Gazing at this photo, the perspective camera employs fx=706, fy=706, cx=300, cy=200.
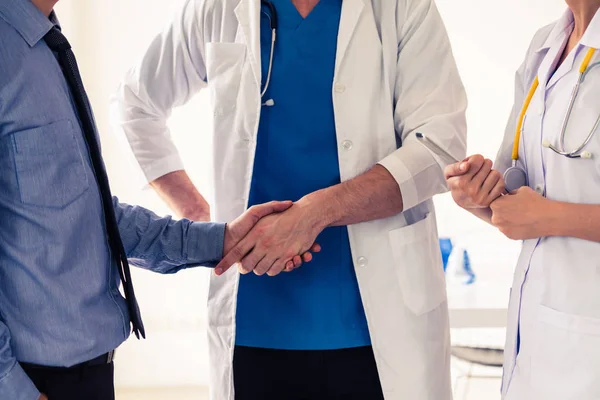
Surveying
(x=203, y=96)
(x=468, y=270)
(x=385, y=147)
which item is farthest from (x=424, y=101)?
(x=203, y=96)

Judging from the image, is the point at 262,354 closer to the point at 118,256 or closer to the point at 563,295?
the point at 118,256

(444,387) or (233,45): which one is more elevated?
(233,45)

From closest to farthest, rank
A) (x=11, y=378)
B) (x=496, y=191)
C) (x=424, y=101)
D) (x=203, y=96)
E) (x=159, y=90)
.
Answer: (x=11, y=378) → (x=496, y=191) → (x=424, y=101) → (x=159, y=90) → (x=203, y=96)

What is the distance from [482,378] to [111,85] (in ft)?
6.89

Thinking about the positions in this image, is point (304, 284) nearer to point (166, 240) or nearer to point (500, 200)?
point (166, 240)

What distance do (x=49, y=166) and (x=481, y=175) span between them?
2.51 ft

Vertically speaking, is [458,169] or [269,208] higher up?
[458,169]

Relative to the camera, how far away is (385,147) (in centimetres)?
158

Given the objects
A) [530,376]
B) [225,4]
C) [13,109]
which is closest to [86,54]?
[225,4]

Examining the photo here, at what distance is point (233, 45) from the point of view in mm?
1610

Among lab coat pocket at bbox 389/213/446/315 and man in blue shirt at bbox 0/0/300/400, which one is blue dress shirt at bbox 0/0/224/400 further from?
lab coat pocket at bbox 389/213/446/315

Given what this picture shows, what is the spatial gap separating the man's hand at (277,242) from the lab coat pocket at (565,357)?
1.60ft

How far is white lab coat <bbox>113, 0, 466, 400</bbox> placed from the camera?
60.6 inches

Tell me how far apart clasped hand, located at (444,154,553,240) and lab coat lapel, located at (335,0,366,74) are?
38 centimetres
